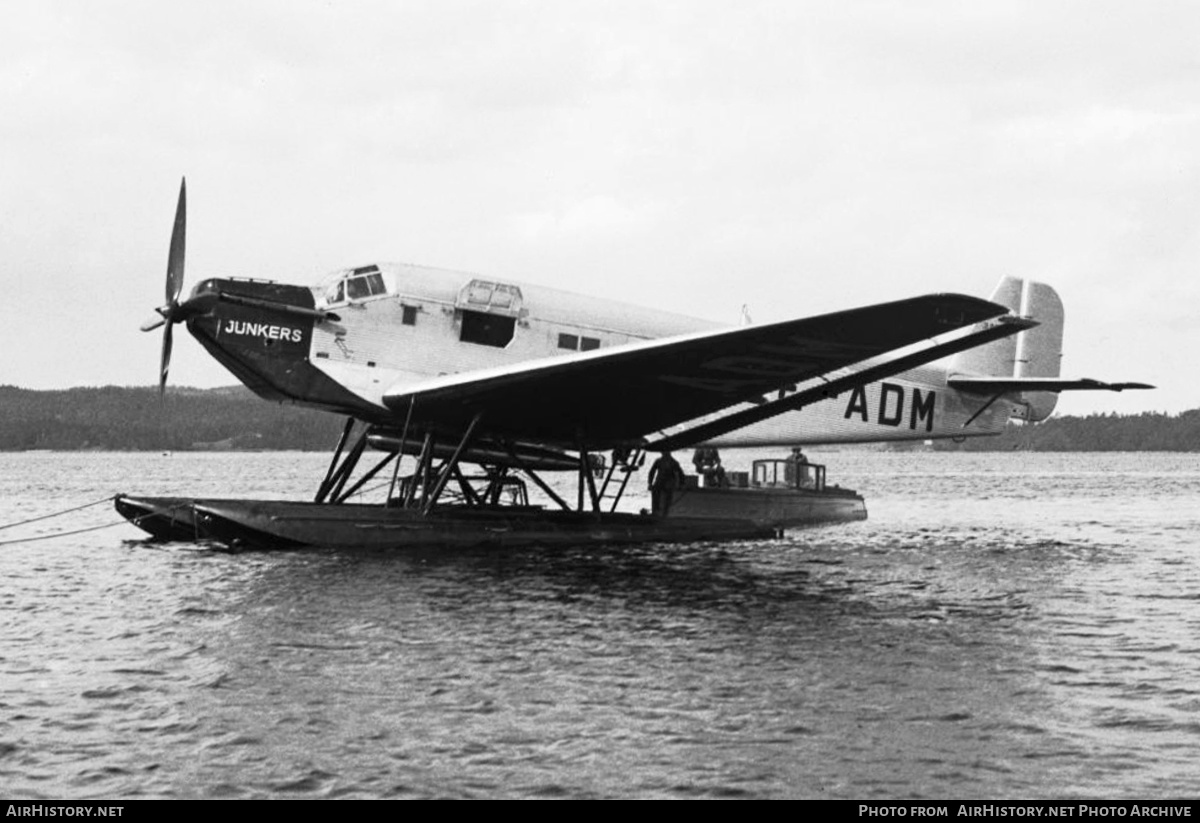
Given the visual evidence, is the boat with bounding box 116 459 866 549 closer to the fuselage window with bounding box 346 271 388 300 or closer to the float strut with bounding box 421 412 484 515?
the float strut with bounding box 421 412 484 515

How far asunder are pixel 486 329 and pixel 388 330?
5.36ft

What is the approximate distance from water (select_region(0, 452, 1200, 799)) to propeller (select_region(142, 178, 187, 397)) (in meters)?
3.53

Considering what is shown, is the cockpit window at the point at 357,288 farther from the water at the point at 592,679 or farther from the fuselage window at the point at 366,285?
the water at the point at 592,679

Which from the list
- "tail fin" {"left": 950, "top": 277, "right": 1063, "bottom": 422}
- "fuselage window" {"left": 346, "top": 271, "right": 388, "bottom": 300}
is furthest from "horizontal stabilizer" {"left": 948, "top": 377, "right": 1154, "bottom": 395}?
"fuselage window" {"left": 346, "top": 271, "right": 388, "bottom": 300}

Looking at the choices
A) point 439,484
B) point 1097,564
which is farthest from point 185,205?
point 1097,564

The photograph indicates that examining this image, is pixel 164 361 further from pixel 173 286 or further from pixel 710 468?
pixel 710 468

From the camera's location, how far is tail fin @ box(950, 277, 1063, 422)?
26.5 meters

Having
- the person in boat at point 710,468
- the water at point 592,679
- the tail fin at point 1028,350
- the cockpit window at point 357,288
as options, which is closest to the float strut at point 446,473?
the water at point 592,679

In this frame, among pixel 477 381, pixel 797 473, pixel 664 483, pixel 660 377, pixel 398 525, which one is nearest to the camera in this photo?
pixel 477 381

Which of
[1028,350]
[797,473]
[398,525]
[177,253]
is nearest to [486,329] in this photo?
[398,525]

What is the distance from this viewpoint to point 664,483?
27.2 m

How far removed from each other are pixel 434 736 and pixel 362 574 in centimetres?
899

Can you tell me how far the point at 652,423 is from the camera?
22312 mm
